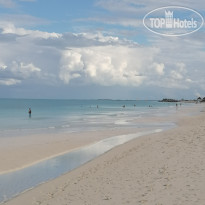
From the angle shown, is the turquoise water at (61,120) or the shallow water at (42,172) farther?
the turquoise water at (61,120)

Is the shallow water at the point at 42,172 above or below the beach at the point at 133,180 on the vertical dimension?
below

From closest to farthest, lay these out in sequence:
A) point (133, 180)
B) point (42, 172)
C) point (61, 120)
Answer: point (133, 180) < point (42, 172) < point (61, 120)

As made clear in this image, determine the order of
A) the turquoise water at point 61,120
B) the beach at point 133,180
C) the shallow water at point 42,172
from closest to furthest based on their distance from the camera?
1. the beach at point 133,180
2. the shallow water at point 42,172
3. the turquoise water at point 61,120

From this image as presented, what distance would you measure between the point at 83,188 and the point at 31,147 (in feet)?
37.4

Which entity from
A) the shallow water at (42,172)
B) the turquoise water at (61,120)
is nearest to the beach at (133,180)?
the shallow water at (42,172)

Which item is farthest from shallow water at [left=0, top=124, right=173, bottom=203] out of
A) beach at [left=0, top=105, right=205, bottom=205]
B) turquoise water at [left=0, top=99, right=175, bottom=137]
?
turquoise water at [left=0, top=99, right=175, bottom=137]

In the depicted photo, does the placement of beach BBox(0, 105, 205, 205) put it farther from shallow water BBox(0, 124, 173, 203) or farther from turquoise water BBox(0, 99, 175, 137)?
turquoise water BBox(0, 99, 175, 137)

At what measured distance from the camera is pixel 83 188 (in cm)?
1080

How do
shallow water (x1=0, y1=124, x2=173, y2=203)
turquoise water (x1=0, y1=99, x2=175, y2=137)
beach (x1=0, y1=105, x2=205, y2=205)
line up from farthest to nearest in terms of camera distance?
turquoise water (x1=0, y1=99, x2=175, y2=137)
shallow water (x1=0, y1=124, x2=173, y2=203)
beach (x1=0, y1=105, x2=205, y2=205)

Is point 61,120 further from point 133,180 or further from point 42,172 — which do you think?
point 133,180

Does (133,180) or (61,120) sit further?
(61,120)

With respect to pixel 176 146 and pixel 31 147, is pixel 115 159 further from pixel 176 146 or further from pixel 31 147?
pixel 31 147

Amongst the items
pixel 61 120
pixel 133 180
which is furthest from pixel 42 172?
pixel 61 120

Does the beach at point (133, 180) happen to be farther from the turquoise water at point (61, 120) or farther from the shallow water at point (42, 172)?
the turquoise water at point (61, 120)
